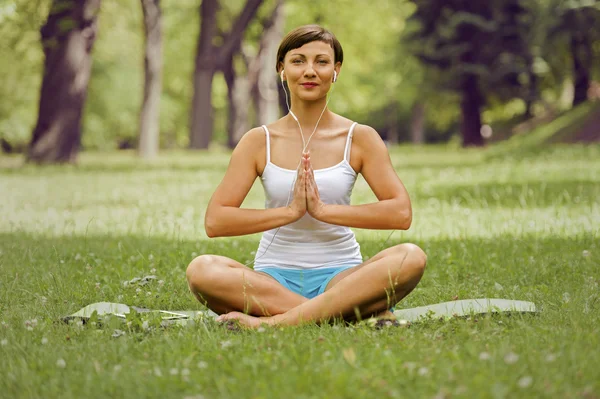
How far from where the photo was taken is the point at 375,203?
4.80 m

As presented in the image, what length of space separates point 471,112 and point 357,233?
992 inches

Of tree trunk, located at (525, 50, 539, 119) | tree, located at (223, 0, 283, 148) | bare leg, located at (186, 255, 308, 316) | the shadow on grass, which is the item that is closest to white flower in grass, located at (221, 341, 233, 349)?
bare leg, located at (186, 255, 308, 316)

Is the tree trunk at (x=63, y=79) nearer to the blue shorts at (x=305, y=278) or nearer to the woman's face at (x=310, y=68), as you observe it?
the woman's face at (x=310, y=68)

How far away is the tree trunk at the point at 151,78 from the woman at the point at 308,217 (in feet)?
74.7

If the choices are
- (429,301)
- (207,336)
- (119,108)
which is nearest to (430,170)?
(429,301)

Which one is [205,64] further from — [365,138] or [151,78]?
[365,138]

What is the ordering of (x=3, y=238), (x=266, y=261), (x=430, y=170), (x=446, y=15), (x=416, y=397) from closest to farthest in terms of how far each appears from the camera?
(x=416, y=397)
(x=266, y=261)
(x=3, y=238)
(x=430, y=170)
(x=446, y=15)

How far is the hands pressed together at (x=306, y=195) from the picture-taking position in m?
4.60

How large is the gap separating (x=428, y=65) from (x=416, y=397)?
2991 cm

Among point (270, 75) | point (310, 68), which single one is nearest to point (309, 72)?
point (310, 68)

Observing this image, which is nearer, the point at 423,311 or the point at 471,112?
the point at 423,311

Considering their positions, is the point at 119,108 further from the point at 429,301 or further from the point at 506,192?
the point at 429,301

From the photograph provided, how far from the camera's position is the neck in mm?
5012

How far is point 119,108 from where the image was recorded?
176 feet
